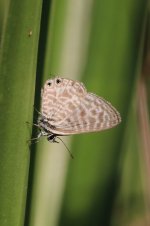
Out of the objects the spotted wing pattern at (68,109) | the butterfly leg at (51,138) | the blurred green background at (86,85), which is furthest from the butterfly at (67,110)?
the blurred green background at (86,85)

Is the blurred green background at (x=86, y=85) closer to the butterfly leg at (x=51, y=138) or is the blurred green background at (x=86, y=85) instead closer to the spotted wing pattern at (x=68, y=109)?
the butterfly leg at (x=51, y=138)

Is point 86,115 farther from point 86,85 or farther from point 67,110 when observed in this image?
point 86,85

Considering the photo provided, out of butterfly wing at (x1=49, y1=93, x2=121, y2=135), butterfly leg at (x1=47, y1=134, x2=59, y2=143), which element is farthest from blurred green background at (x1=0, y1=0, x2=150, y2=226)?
butterfly wing at (x1=49, y1=93, x2=121, y2=135)

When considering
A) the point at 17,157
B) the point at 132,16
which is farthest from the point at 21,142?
the point at 132,16

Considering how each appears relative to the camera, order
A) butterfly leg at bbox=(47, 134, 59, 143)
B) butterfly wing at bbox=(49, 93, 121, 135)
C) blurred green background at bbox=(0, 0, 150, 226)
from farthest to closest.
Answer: butterfly wing at bbox=(49, 93, 121, 135), butterfly leg at bbox=(47, 134, 59, 143), blurred green background at bbox=(0, 0, 150, 226)

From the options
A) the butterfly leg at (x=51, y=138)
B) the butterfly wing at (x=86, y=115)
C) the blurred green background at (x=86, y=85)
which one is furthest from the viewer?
the butterfly wing at (x=86, y=115)

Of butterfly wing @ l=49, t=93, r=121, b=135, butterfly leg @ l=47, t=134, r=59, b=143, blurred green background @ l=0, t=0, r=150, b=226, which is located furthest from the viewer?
butterfly wing @ l=49, t=93, r=121, b=135

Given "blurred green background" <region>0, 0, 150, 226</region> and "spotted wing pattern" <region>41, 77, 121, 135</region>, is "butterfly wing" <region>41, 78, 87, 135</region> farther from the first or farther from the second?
"blurred green background" <region>0, 0, 150, 226</region>

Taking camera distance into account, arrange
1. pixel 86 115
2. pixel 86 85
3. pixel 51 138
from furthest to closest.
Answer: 1. pixel 86 115
2. pixel 51 138
3. pixel 86 85

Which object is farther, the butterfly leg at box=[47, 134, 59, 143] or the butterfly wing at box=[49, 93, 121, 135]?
the butterfly wing at box=[49, 93, 121, 135]

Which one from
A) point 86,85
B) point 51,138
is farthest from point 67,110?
point 86,85

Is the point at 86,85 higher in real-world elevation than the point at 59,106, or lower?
higher
